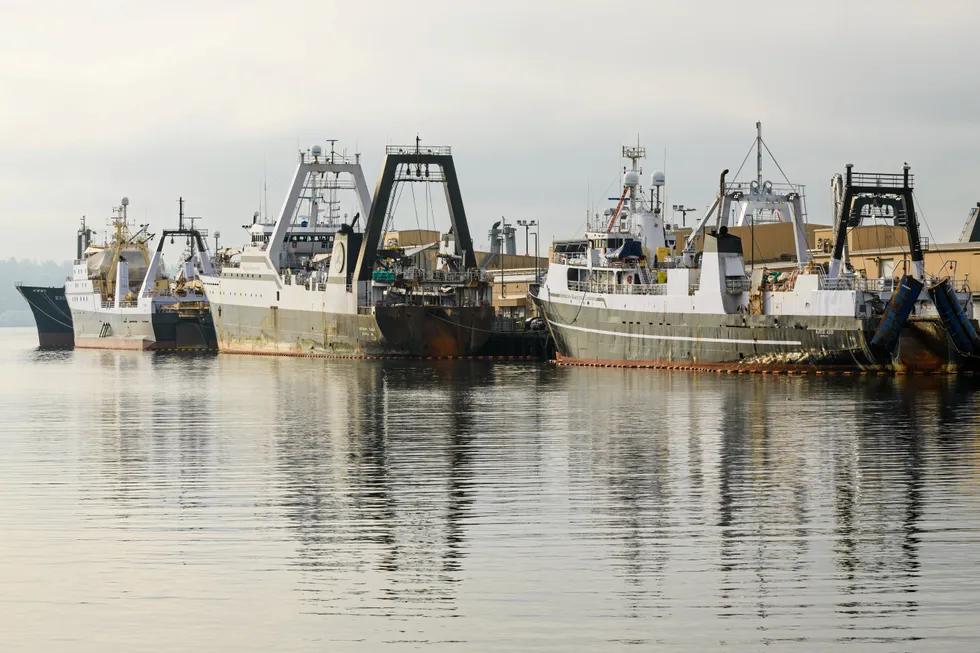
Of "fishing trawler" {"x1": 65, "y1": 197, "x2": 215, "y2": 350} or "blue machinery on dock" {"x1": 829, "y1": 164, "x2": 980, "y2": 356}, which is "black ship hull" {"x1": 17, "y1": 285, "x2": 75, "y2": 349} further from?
"blue machinery on dock" {"x1": 829, "y1": 164, "x2": 980, "y2": 356}

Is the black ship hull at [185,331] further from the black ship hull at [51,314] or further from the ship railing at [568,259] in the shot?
the ship railing at [568,259]

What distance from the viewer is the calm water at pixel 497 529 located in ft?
53.3

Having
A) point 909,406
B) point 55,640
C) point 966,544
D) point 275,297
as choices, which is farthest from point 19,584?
point 275,297

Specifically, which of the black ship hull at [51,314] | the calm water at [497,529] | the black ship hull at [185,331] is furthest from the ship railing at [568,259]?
the black ship hull at [51,314]

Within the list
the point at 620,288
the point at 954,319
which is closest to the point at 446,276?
the point at 620,288

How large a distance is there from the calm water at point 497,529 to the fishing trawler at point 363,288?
36724mm

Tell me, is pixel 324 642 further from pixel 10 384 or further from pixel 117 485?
pixel 10 384

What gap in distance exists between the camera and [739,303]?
65.7 m

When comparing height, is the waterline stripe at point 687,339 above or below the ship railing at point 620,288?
below

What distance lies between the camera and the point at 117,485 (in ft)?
93.0

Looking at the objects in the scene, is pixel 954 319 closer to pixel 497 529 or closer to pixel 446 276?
pixel 446 276

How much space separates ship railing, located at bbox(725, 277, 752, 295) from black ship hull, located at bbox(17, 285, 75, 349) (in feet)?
287

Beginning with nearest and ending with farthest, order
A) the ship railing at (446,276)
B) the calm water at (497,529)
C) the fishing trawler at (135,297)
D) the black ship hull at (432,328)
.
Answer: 1. the calm water at (497,529)
2. the black ship hull at (432,328)
3. the ship railing at (446,276)
4. the fishing trawler at (135,297)

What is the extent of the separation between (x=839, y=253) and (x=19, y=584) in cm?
5096
